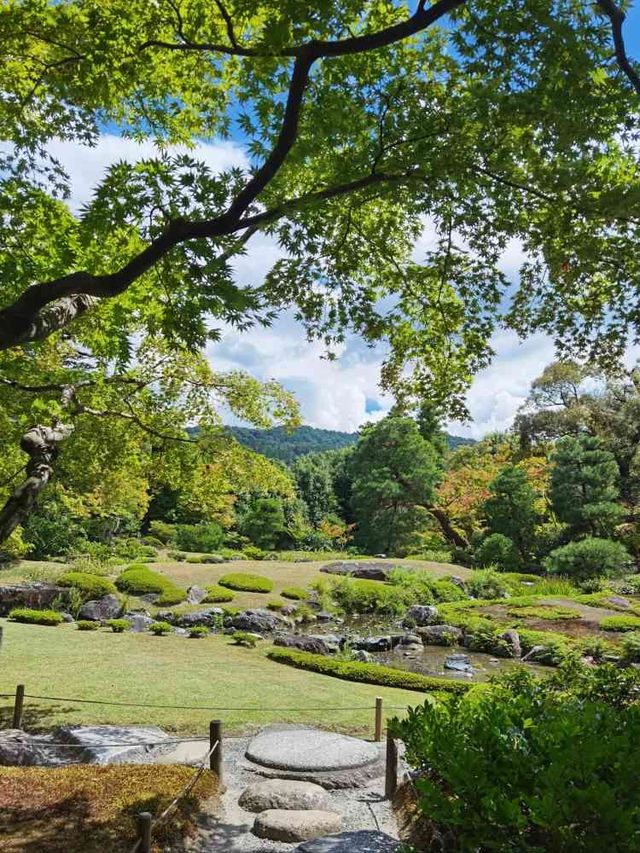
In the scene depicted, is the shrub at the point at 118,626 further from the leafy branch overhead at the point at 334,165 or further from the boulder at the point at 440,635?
the leafy branch overhead at the point at 334,165

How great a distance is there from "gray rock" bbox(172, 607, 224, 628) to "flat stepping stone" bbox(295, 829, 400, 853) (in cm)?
1277

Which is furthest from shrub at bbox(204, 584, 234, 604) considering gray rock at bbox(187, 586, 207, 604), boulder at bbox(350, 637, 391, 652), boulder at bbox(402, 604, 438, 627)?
boulder at bbox(402, 604, 438, 627)

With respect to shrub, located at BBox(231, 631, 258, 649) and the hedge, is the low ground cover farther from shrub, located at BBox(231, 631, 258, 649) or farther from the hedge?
shrub, located at BBox(231, 631, 258, 649)

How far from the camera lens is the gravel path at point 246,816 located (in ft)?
16.7

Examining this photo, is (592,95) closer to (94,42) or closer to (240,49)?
(240,49)

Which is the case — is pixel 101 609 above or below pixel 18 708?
below

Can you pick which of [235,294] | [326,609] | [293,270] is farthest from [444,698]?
[326,609]

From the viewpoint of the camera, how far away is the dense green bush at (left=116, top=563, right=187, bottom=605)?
19.8 metres

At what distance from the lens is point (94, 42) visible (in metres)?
4.99

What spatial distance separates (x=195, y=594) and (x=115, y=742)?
44.4 feet

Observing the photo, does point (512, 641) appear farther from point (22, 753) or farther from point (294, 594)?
point (22, 753)

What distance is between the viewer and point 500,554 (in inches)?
1177

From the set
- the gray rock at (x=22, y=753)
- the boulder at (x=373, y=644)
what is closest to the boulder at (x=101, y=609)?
the boulder at (x=373, y=644)

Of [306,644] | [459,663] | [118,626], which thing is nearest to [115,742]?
[306,644]
